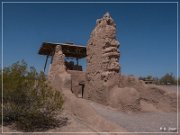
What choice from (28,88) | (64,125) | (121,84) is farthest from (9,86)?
(121,84)

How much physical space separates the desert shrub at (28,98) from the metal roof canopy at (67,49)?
30.4 feet

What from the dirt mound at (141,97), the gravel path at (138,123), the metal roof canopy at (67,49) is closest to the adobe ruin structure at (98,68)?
the dirt mound at (141,97)

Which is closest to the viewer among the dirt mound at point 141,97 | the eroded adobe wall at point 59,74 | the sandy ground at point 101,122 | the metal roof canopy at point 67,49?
the sandy ground at point 101,122

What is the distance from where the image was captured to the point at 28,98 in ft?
40.9

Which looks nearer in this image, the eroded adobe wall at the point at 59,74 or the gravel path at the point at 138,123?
the gravel path at the point at 138,123

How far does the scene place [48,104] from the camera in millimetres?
12477

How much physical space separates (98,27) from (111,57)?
246 cm

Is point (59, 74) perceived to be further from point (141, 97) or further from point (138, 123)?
point (138, 123)

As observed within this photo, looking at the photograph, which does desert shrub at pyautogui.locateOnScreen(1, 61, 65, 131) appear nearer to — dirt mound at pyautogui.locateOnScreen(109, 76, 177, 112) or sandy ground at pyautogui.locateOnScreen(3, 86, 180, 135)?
sandy ground at pyautogui.locateOnScreen(3, 86, 180, 135)

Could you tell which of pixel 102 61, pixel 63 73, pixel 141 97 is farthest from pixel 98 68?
pixel 141 97

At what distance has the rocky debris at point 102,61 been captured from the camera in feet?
52.5

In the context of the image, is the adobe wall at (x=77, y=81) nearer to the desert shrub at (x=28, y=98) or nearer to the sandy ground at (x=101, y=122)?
the sandy ground at (x=101, y=122)

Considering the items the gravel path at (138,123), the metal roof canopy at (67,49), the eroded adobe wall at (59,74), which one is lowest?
the gravel path at (138,123)

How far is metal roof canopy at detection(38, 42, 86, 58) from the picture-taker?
22.1 m
